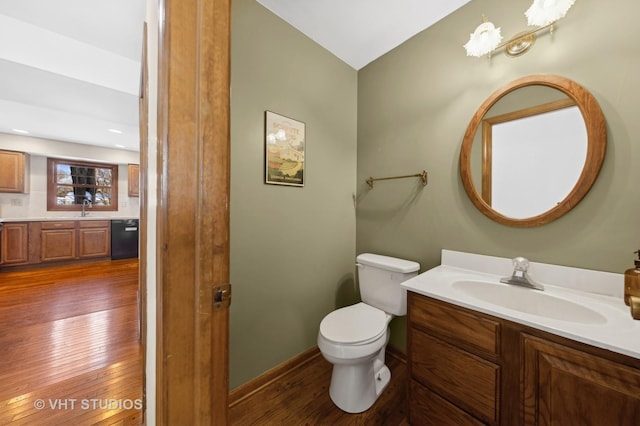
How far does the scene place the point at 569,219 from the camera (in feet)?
3.69

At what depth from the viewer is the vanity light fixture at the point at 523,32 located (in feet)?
3.53

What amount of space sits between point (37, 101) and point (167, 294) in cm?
439

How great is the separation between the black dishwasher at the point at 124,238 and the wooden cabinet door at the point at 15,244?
1.06m

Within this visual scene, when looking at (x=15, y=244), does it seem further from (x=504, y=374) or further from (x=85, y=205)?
(x=504, y=374)

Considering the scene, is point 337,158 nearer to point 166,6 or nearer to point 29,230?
point 166,6

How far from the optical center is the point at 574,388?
759 millimetres

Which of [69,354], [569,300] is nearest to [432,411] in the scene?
[569,300]

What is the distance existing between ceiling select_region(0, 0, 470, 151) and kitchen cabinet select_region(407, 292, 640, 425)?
180 cm

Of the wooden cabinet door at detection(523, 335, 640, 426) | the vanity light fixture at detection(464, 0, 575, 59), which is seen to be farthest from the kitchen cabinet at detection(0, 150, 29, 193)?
the wooden cabinet door at detection(523, 335, 640, 426)

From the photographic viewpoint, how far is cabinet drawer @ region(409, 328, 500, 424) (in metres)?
0.94

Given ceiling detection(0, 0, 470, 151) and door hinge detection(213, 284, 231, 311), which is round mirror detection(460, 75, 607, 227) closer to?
ceiling detection(0, 0, 470, 151)

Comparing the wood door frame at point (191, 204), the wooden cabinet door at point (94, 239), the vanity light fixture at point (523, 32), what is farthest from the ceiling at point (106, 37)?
the wooden cabinet door at point (94, 239)

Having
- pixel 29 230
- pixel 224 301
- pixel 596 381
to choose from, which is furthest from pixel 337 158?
pixel 29 230

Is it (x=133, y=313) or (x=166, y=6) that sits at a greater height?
(x=166, y=6)
